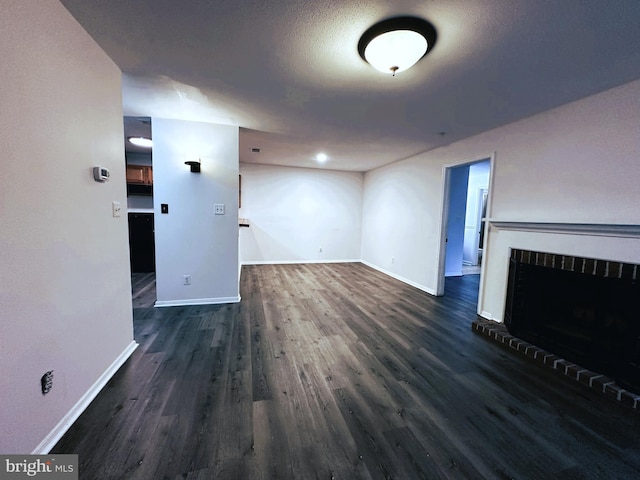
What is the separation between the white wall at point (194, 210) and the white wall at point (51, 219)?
127cm

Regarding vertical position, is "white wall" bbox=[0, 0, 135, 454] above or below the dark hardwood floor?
above

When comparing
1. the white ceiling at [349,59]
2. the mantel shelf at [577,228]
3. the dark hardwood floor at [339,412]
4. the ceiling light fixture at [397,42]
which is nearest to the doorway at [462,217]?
the mantel shelf at [577,228]

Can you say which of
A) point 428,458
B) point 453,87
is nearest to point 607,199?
point 453,87

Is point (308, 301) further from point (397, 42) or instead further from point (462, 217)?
point (462, 217)

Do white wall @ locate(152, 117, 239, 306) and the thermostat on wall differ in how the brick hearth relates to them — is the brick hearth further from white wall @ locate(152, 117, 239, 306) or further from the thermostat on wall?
the thermostat on wall

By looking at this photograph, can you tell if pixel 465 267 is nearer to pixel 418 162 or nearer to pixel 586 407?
pixel 418 162

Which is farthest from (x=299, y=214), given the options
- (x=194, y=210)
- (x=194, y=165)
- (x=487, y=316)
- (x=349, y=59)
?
(x=349, y=59)

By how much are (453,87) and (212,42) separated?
1.92 m

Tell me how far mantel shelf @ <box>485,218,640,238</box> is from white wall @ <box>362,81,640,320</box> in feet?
0.16

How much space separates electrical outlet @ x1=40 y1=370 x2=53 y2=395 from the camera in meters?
1.25

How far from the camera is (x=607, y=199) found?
2076 millimetres

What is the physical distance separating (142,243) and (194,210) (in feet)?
Result: 9.18

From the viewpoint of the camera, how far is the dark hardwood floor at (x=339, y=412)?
1257 millimetres

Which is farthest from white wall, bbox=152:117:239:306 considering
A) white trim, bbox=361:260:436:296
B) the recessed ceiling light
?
white trim, bbox=361:260:436:296
